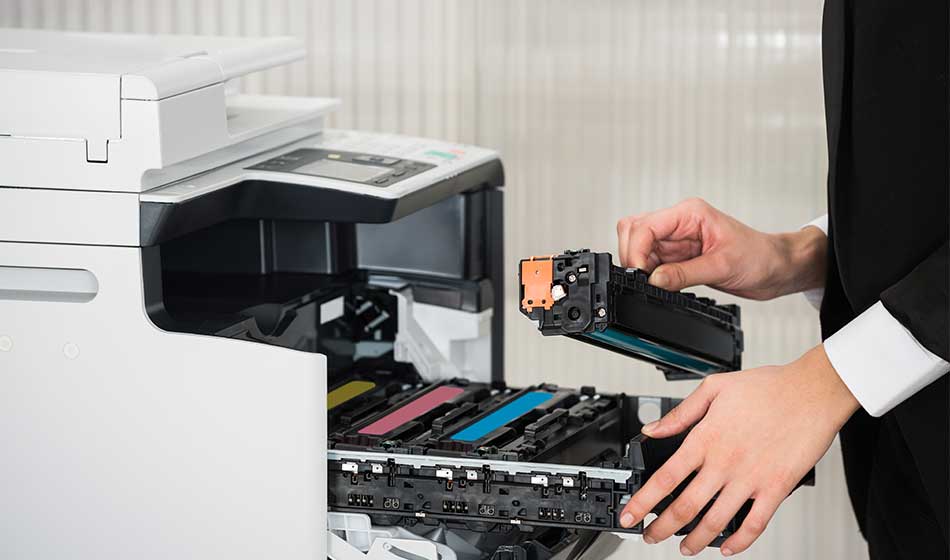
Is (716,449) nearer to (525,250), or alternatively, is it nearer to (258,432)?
(258,432)

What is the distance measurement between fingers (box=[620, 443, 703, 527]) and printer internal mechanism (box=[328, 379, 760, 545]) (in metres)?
0.01

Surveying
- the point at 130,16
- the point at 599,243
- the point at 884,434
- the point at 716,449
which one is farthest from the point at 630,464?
the point at 130,16

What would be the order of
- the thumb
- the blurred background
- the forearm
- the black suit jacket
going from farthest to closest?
the blurred background, the forearm, the thumb, the black suit jacket

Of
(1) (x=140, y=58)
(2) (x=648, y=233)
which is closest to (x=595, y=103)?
(2) (x=648, y=233)

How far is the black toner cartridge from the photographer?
39.5 inches

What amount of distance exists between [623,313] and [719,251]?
1.02 ft

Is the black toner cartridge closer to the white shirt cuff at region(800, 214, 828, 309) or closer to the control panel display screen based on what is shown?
the white shirt cuff at region(800, 214, 828, 309)

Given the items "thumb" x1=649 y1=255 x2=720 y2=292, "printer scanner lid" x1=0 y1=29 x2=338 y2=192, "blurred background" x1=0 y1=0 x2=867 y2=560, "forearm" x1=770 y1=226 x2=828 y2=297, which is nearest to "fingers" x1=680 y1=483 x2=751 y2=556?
"thumb" x1=649 y1=255 x2=720 y2=292

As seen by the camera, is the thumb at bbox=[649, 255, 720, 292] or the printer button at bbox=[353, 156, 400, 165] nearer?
the thumb at bbox=[649, 255, 720, 292]

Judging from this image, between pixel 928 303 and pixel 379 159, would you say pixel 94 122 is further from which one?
pixel 928 303

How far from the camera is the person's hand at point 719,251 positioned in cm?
130

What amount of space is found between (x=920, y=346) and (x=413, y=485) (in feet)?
1.44

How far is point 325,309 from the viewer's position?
1395mm

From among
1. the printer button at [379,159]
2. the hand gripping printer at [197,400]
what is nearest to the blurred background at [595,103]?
the printer button at [379,159]
